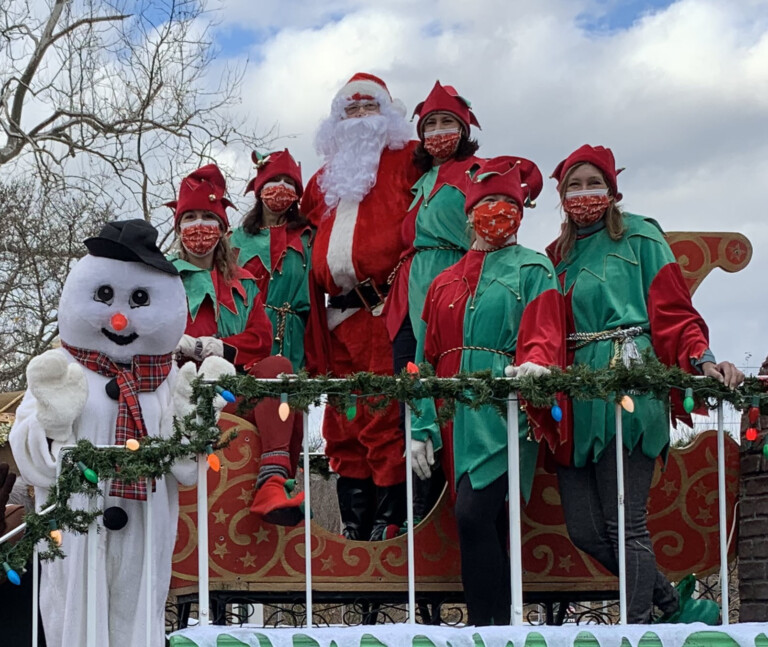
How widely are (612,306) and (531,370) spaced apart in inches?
28.0

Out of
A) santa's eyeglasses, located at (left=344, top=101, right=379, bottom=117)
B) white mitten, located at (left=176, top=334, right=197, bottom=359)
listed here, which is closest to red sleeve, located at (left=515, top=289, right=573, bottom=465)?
white mitten, located at (left=176, top=334, right=197, bottom=359)

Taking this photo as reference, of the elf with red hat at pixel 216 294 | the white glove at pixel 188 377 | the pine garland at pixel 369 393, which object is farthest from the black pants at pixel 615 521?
the white glove at pixel 188 377

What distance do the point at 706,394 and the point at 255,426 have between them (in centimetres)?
187

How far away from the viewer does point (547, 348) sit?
18.2 feet

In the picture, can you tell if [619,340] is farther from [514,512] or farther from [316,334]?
[316,334]

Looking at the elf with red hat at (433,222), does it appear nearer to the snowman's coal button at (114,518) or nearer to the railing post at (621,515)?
the railing post at (621,515)

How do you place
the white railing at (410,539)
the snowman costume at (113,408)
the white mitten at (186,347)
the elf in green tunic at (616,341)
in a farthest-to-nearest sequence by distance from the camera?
the white mitten at (186,347) < the elf in green tunic at (616,341) < the snowman costume at (113,408) < the white railing at (410,539)

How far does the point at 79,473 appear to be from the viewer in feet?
16.7

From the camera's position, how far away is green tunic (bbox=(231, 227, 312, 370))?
274 inches

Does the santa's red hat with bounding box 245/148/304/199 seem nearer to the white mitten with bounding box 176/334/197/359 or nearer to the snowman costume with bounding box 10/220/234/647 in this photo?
the white mitten with bounding box 176/334/197/359

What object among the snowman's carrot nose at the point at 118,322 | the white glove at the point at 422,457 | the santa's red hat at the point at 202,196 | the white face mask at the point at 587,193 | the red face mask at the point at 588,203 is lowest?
the white glove at the point at 422,457

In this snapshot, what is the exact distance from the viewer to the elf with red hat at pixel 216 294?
6.17 m

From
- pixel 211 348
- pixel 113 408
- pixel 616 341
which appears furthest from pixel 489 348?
pixel 113 408

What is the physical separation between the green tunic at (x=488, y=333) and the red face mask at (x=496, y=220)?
7 cm
